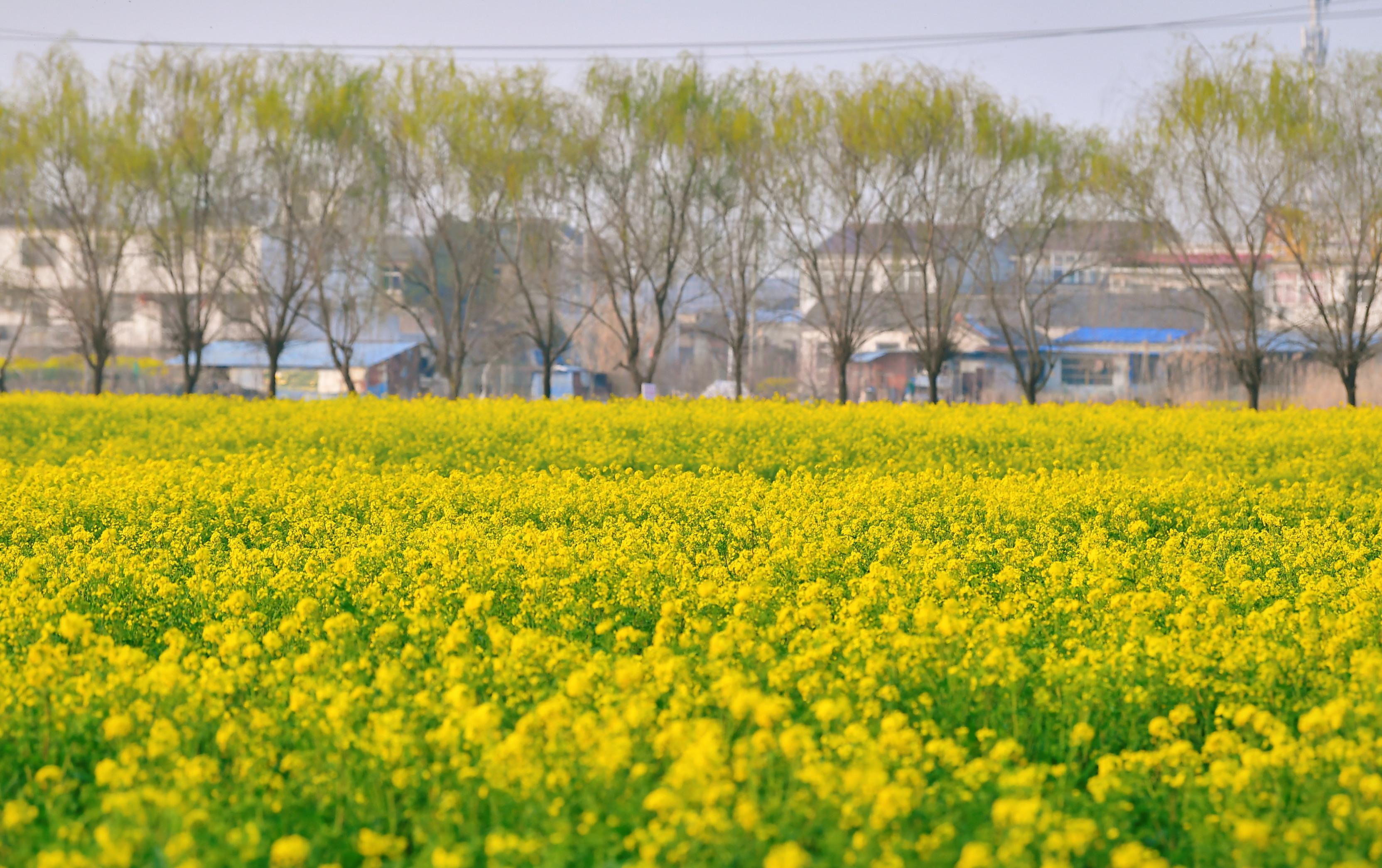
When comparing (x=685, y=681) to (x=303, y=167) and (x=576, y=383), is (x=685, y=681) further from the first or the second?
(x=576, y=383)

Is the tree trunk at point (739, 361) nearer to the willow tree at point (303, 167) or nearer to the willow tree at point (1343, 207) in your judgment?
the willow tree at point (303, 167)

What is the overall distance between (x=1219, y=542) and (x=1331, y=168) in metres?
22.6

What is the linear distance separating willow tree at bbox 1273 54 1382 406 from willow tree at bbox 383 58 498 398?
60.3 feet

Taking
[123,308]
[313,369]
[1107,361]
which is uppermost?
[123,308]

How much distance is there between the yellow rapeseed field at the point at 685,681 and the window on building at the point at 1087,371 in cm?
3717

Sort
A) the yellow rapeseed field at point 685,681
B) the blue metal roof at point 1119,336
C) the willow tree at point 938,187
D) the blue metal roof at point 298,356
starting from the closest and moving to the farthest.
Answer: the yellow rapeseed field at point 685,681 → the willow tree at point 938,187 → the blue metal roof at point 1119,336 → the blue metal roof at point 298,356

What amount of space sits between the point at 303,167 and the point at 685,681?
27.9 meters

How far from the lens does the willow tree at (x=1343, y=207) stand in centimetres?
2495

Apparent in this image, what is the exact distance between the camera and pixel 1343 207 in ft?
83.9

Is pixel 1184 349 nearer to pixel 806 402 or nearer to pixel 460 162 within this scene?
pixel 806 402

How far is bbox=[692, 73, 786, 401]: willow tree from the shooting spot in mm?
27906

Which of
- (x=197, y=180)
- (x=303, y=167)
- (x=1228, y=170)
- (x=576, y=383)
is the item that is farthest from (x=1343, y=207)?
(x=576, y=383)

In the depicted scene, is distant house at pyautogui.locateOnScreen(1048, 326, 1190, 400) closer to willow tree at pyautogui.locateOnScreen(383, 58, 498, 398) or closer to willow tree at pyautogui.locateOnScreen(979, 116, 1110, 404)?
willow tree at pyautogui.locateOnScreen(979, 116, 1110, 404)

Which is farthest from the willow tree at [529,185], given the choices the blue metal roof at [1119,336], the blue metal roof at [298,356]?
the blue metal roof at [1119,336]
